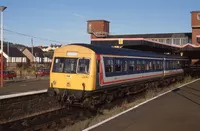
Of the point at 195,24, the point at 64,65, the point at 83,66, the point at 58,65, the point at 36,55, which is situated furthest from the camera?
the point at 36,55

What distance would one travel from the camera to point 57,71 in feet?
46.8

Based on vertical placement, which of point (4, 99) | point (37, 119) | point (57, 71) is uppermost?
point (57, 71)

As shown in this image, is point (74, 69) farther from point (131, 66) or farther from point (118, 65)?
point (131, 66)

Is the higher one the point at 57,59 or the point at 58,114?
the point at 57,59

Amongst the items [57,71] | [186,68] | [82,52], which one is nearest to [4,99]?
[57,71]

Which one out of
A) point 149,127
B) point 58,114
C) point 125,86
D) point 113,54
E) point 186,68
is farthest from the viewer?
point 186,68

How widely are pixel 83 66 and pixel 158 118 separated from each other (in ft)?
15.1

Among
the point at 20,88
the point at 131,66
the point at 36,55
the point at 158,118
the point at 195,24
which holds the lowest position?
the point at 158,118

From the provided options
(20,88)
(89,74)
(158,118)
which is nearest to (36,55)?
(20,88)

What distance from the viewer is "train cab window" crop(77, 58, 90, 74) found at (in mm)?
13391

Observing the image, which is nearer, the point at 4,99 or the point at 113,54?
the point at 4,99

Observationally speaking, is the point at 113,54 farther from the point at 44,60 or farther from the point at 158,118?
the point at 44,60

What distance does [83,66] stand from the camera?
532 inches

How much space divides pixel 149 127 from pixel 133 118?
1.42m
